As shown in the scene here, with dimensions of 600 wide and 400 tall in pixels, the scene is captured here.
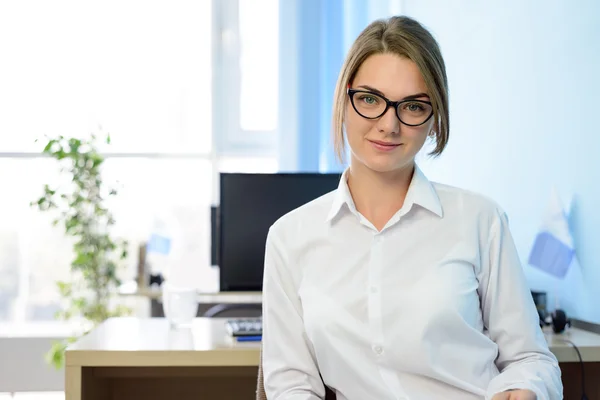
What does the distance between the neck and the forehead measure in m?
0.17

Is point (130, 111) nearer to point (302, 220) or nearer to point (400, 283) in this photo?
point (302, 220)

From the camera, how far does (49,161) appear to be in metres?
4.65

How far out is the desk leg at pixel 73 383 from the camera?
168 centimetres

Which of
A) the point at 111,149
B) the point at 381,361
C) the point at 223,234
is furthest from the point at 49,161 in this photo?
the point at 381,361

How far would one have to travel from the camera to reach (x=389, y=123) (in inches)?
52.4

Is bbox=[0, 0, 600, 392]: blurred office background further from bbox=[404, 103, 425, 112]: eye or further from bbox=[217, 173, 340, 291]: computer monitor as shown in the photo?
bbox=[404, 103, 425, 112]: eye

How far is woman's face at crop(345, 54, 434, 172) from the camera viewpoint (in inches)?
53.1

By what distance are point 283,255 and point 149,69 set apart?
356cm

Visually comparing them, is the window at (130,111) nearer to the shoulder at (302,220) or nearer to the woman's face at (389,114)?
the shoulder at (302,220)

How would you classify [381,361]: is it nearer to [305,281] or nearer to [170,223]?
[305,281]

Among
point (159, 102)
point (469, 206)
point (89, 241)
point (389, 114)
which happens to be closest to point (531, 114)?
point (469, 206)

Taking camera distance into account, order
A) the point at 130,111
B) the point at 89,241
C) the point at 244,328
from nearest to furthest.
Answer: the point at 244,328, the point at 89,241, the point at 130,111

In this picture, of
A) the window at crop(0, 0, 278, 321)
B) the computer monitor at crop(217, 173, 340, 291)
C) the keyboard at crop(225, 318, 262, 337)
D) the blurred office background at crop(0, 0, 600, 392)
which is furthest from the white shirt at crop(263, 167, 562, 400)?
the window at crop(0, 0, 278, 321)

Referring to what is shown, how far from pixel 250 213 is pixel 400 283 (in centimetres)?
85
